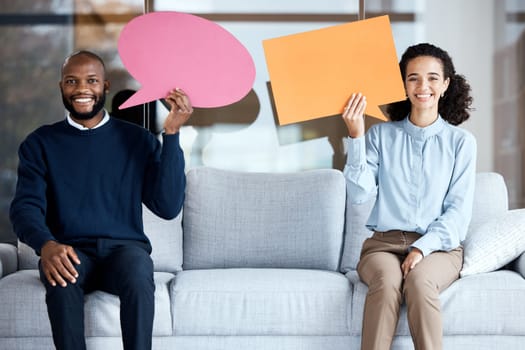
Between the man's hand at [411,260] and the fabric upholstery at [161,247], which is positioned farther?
the fabric upholstery at [161,247]

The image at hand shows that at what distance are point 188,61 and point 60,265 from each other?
2.47 ft

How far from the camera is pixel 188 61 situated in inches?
97.3

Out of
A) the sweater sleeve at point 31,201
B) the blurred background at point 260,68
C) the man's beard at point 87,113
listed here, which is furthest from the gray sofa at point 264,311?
the blurred background at point 260,68

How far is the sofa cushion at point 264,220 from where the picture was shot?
3.15 metres

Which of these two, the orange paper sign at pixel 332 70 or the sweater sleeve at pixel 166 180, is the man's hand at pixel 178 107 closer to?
the sweater sleeve at pixel 166 180

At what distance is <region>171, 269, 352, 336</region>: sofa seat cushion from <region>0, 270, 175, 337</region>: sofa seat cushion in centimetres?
11

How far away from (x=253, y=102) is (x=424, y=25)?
3.22 ft

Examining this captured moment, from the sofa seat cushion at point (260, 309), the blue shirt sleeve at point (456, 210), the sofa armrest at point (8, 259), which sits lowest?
the sofa seat cushion at point (260, 309)

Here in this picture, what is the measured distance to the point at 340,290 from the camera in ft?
8.78

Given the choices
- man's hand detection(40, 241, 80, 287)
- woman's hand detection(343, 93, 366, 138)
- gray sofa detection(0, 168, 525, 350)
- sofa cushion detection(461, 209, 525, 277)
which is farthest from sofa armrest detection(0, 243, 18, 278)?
sofa cushion detection(461, 209, 525, 277)

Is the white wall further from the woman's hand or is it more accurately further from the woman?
the woman's hand

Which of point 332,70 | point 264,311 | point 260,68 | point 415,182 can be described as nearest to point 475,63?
point 260,68

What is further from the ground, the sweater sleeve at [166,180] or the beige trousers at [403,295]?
the sweater sleeve at [166,180]

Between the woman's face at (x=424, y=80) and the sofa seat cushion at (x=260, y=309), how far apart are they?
0.71 meters
